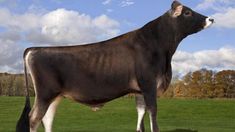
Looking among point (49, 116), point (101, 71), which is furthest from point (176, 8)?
A: point (49, 116)

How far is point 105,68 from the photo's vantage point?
25.2ft

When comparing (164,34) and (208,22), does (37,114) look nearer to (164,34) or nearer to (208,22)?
(164,34)

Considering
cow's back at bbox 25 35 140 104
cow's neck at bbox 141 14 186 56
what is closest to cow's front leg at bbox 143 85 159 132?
cow's back at bbox 25 35 140 104

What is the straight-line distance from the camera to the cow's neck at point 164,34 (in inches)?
315

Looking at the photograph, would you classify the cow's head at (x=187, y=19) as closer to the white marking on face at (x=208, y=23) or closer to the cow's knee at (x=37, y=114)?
the white marking on face at (x=208, y=23)

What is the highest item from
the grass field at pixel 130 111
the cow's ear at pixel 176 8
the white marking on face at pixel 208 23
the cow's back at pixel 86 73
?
the cow's ear at pixel 176 8

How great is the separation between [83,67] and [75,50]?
39 cm

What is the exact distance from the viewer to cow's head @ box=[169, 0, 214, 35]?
8.10 m

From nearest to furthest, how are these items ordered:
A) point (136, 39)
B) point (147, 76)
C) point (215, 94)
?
point (147, 76) → point (136, 39) → point (215, 94)

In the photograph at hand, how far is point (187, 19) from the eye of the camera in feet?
26.8

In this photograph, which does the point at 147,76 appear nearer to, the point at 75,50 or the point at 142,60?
the point at 142,60

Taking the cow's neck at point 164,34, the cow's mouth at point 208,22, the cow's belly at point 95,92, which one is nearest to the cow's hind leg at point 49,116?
the cow's belly at point 95,92

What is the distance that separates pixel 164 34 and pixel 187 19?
0.53m

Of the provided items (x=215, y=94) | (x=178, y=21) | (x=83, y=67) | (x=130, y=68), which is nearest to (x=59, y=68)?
(x=83, y=67)
